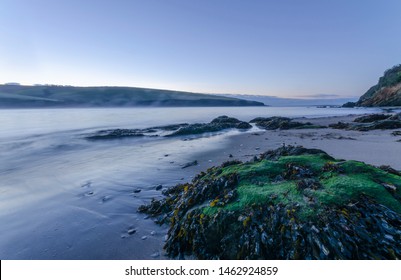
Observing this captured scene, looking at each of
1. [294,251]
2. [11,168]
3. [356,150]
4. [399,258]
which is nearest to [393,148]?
[356,150]

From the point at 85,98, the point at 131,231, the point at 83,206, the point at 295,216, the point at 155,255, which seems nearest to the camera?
the point at 295,216

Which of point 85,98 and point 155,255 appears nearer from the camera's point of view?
point 155,255

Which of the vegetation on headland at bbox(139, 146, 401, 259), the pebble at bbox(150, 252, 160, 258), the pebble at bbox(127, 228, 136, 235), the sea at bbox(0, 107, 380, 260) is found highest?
the vegetation on headland at bbox(139, 146, 401, 259)

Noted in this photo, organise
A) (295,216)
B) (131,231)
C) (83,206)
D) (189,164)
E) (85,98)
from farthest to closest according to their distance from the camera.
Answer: (85,98)
(189,164)
(83,206)
(131,231)
(295,216)

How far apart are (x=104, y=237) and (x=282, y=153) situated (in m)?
6.05

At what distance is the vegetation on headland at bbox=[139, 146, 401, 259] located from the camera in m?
3.28

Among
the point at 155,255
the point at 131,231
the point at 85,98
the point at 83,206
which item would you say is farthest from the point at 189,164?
the point at 85,98

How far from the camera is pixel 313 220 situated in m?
3.51

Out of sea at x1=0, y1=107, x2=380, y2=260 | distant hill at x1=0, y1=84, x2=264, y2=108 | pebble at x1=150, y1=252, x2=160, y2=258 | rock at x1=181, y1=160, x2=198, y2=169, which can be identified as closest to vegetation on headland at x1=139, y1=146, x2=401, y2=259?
pebble at x1=150, y1=252, x2=160, y2=258

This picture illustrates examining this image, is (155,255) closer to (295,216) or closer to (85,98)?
(295,216)

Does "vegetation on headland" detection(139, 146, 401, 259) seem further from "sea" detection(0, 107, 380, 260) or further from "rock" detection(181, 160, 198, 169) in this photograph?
"rock" detection(181, 160, 198, 169)

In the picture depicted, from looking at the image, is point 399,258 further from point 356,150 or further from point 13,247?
point 356,150

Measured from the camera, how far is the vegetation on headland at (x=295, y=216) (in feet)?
10.7

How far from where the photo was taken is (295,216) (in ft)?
11.8
